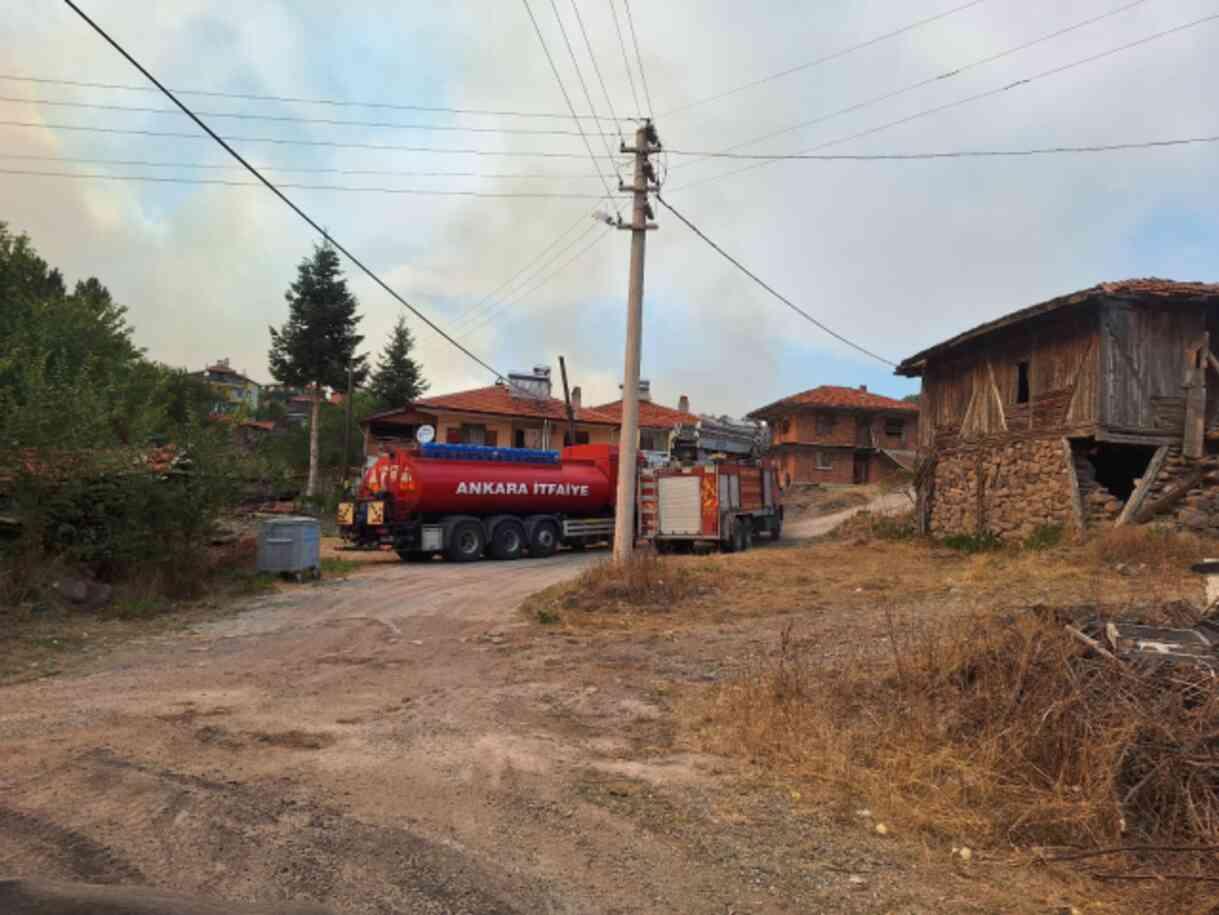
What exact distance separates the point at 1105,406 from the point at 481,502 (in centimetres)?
1407

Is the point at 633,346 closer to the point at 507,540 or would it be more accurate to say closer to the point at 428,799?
the point at 507,540

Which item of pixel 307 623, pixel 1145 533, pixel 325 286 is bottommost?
pixel 307 623

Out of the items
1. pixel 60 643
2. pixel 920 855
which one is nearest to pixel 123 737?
pixel 60 643

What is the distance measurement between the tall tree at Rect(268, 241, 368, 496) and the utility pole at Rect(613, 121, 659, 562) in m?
26.7

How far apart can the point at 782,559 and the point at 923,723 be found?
1122cm

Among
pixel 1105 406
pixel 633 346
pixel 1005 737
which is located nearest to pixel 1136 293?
pixel 1105 406

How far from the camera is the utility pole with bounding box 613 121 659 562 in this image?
13516 millimetres

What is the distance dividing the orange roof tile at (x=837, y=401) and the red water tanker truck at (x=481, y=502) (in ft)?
76.5

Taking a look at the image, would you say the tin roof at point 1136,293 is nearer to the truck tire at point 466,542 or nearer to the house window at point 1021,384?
the house window at point 1021,384

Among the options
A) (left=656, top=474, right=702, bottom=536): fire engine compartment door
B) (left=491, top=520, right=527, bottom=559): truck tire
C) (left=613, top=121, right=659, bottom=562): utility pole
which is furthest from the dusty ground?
(left=491, top=520, right=527, bottom=559): truck tire

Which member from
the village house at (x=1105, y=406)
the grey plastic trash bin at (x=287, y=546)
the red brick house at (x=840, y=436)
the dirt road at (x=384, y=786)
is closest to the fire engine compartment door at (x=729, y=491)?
the village house at (x=1105, y=406)

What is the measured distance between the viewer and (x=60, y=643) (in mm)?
8750

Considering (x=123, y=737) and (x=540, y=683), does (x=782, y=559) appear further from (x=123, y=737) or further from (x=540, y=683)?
(x=123, y=737)

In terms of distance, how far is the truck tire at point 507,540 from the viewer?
20844mm
